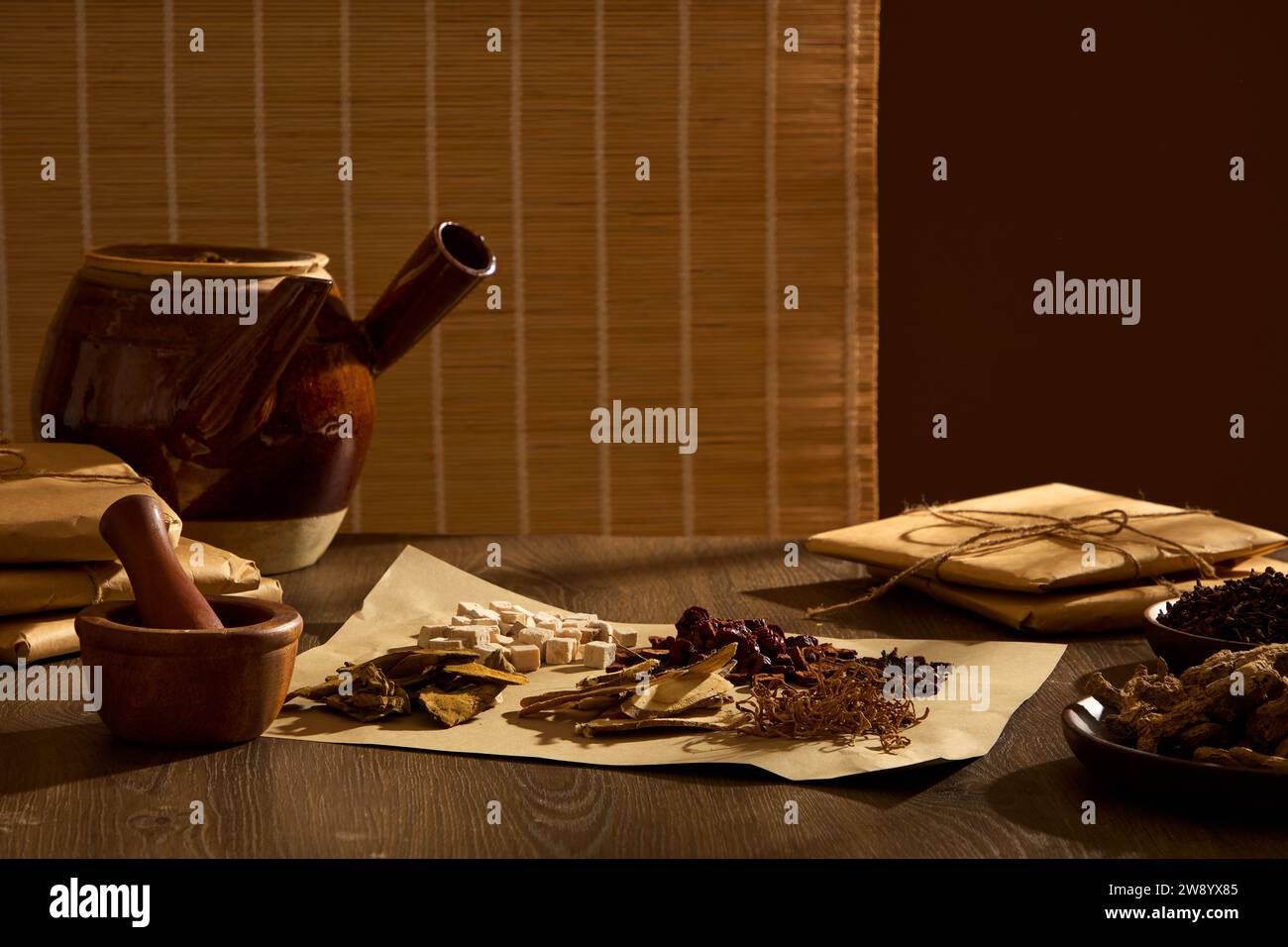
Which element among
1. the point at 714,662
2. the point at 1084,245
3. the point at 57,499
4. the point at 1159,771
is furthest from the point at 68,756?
the point at 1084,245

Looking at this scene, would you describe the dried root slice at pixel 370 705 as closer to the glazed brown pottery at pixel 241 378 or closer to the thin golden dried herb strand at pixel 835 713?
the thin golden dried herb strand at pixel 835 713

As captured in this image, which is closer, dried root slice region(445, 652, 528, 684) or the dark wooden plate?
the dark wooden plate

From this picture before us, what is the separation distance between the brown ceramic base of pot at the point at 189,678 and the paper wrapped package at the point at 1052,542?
645 millimetres

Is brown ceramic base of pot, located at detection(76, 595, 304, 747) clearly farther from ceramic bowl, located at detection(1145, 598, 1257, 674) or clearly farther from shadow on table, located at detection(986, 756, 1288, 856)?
ceramic bowl, located at detection(1145, 598, 1257, 674)

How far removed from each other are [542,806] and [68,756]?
31cm

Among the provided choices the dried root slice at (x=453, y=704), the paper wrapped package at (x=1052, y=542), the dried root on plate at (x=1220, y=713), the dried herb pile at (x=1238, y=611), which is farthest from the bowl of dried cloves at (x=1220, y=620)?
the dried root slice at (x=453, y=704)

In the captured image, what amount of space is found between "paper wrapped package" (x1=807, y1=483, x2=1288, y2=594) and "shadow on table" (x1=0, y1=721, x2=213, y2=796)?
2.31ft

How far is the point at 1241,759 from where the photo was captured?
0.82 m

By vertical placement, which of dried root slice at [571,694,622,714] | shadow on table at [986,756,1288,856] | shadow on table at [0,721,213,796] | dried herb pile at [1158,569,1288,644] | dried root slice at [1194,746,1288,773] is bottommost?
shadow on table at [986,756,1288,856]

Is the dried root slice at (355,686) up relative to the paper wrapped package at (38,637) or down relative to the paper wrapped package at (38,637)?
down

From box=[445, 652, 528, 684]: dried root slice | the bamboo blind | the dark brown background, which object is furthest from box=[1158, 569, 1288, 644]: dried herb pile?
the dark brown background

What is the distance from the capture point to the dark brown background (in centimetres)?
286

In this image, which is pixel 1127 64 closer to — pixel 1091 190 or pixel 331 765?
pixel 1091 190

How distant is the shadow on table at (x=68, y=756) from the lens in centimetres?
90
